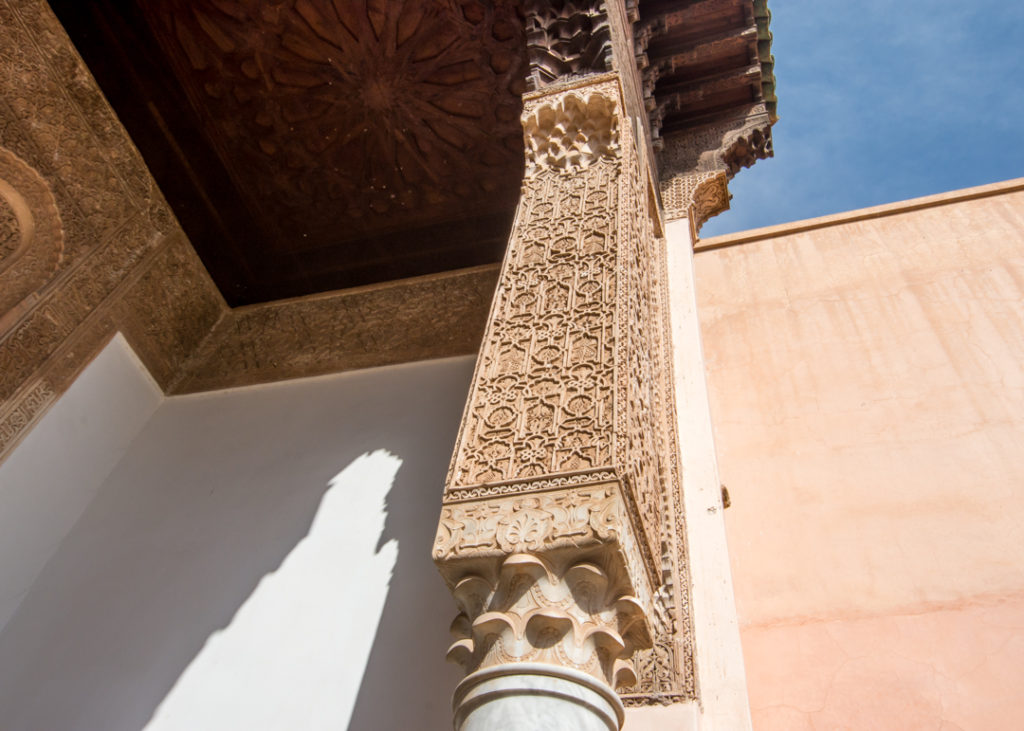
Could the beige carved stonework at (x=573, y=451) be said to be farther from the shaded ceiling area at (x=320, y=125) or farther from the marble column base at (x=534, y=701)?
the shaded ceiling area at (x=320, y=125)

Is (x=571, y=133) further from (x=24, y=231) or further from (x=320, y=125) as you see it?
(x=24, y=231)

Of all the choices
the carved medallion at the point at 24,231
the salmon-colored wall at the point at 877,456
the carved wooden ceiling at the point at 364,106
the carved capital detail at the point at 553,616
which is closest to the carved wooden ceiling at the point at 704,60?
the carved wooden ceiling at the point at 364,106

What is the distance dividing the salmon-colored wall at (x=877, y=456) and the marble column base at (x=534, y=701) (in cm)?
121

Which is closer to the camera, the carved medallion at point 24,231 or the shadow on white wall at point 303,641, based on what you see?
the shadow on white wall at point 303,641

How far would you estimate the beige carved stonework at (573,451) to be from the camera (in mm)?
1642

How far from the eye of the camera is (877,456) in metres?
3.19

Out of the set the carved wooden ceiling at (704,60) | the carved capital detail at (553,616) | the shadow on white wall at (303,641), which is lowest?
the carved capital detail at (553,616)

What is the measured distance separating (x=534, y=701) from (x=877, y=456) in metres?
2.20

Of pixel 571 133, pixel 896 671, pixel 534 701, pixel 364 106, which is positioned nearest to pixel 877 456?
pixel 896 671

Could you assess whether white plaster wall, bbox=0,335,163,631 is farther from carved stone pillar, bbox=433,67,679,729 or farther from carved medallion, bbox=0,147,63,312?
carved stone pillar, bbox=433,67,679,729

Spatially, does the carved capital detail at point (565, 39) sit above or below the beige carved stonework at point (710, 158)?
below

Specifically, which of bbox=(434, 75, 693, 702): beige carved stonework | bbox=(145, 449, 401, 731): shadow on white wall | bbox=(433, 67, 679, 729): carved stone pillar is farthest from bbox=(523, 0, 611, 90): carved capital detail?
bbox=(145, 449, 401, 731): shadow on white wall

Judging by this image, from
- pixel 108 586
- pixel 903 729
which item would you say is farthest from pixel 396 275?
pixel 903 729

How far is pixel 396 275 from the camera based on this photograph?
4469 millimetres
